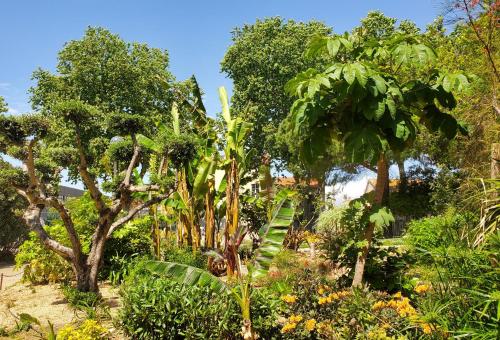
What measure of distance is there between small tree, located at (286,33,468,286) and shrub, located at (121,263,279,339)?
5.33ft

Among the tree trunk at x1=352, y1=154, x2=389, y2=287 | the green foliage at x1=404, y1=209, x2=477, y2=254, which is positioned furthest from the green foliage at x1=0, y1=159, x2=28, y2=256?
the tree trunk at x1=352, y1=154, x2=389, y2=287

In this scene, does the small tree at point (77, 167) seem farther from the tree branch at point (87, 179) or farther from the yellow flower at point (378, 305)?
the yellow flower at point (378, 305)

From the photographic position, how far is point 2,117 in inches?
285

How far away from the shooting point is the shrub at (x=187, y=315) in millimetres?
5156

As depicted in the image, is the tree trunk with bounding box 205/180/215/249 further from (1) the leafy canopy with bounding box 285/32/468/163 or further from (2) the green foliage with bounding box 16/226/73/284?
(1) the leafy canopy with bounding box 285/32/468/163

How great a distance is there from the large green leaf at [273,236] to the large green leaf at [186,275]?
75 cm

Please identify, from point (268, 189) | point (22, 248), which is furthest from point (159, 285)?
point (268, 189)

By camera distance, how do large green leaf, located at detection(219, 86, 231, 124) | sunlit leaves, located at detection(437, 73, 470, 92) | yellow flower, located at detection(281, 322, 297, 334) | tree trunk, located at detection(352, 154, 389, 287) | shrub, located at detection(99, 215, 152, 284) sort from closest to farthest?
yellow flower, located at detection(281, 322, 297, 334)
sunlit leaves, located at detection(437, 73, 470, 92)
tree trunk, located at detection(352, 154, 389, 287)
shrub, located at detection(99, 215, 152, 284)
large green leaf, located at detection(219, 86, 231, 124)

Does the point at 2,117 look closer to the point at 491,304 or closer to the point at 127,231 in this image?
the point at 127,231

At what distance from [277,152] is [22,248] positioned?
18990 mm

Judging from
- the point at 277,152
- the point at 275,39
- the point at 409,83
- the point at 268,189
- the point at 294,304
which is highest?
the point at 275,39

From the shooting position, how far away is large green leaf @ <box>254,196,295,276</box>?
6.17 m

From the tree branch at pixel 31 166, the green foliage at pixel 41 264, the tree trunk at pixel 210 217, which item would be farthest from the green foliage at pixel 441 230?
the green foliage at pixel 41 264

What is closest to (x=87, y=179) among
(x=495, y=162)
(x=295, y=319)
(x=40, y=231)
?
(x=40, y=231)
